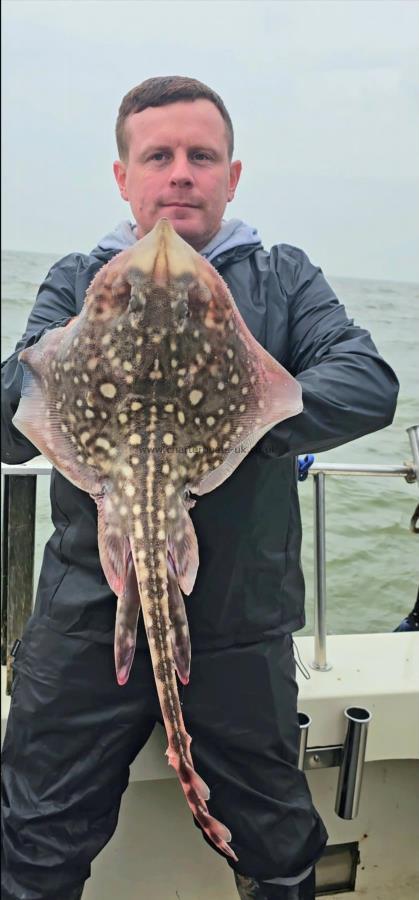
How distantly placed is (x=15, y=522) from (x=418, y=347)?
1.66 metres

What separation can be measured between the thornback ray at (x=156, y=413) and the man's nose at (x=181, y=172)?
44cm

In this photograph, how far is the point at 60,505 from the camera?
5.33 ft

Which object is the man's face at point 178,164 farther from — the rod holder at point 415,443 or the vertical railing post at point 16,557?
the rod holder at point 415,443

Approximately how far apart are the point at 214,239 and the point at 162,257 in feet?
1.89

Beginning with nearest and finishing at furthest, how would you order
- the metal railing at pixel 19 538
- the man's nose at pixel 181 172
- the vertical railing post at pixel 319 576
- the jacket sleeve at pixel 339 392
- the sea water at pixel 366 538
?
the jacket sleeve at pixel 339 392 → the man's nose at pixel 181 172 → the metal railing at pixel 19 538 → the vertical railing post at pixel 319 576 → the sea water at pixel 366 538

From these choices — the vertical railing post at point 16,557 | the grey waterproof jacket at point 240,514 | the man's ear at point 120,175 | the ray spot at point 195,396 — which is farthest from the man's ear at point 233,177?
the vertical railing post at point 16,557

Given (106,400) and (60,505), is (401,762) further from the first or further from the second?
(106,400)

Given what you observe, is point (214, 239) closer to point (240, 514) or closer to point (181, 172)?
point (181, 172)

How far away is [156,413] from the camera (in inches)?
47.5

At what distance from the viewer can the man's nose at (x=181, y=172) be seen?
151 centimetres

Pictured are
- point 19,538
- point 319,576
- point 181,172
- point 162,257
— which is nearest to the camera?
point 162,257

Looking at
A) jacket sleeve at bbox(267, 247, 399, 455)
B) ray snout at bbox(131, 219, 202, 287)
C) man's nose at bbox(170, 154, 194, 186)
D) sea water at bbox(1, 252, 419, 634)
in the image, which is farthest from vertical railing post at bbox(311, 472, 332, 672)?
sea water at bbox(1, 252, 419, 634)

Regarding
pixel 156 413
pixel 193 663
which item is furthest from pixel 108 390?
pixel 193 663

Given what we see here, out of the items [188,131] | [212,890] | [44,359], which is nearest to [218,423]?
[44,359]
